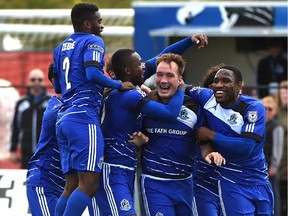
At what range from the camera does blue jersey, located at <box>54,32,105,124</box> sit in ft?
36.3

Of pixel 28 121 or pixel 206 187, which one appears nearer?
pixel 206 187

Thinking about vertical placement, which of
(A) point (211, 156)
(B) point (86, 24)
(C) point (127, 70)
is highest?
(B) point (86, 24)

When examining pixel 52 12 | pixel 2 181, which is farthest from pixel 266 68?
pixel 2 181

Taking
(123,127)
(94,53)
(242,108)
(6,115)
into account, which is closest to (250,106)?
(242,108)

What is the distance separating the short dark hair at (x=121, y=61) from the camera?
36.7 ft

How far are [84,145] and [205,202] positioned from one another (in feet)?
4.75

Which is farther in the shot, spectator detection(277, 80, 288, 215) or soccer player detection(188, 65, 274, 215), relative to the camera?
spectator detection(277, 80, 288, 215)

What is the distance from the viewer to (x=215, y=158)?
35.3 feet

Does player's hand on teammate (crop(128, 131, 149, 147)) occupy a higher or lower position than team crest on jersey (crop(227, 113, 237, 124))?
lower

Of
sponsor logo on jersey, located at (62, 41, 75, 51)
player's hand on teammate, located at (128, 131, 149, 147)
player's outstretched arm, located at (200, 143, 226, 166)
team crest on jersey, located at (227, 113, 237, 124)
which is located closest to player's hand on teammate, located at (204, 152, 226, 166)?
player's outstretched arm, located at (200, 143, 226, 166)

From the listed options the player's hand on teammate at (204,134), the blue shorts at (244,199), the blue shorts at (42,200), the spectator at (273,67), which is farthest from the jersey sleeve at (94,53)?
the spectator at (273,67)

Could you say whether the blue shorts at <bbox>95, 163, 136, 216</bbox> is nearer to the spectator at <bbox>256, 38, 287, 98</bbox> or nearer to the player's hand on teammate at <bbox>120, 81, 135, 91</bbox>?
the player's hand on teammate at <bbox>120, 81, 135, 91</bbox>

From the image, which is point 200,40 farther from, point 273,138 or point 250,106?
point 273,138

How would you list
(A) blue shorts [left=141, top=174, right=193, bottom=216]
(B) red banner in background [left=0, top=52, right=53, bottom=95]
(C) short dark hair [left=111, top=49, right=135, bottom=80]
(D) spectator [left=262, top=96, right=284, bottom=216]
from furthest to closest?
1. (B) red banner in background [left=0, top=52, right=53, bottom=95]
2. (D) spectator [left=262, top=96, right=284, bottom=216]
3. (C) short dark hair [left=111, top=49, right=135, bottom=80]
4. (A) blue shorts [left=141, top=174, right=193, bottom=216]
